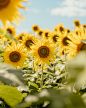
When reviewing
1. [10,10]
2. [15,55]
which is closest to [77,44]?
[10,10]

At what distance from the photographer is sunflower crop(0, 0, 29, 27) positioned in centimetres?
110

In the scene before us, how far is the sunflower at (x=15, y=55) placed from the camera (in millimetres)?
3488

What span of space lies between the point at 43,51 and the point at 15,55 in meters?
0.65

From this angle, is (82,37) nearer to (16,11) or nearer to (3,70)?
(16,11)

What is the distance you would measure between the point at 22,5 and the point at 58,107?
842 millimetres

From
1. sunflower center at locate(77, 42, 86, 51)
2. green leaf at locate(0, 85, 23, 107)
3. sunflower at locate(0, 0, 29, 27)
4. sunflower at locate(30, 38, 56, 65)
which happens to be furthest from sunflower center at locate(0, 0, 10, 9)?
sunflower at locate(30, 38, 56, 65)

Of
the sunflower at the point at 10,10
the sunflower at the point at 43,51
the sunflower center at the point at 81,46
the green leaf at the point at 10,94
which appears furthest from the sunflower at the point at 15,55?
the green leaf at the point at 10,94

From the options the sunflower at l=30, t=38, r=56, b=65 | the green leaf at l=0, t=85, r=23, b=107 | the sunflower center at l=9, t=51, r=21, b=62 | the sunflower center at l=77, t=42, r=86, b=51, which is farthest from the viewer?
the sunflower center at l=9, t=51, r=21, b=62

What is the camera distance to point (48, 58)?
3.48 metres

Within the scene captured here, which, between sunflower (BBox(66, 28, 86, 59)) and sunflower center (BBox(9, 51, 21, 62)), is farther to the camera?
sunflower center (BBox(9, 51, 21, 62))

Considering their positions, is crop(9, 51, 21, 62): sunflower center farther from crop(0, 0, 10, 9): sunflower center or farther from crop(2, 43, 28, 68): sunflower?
crop(0, 0, 10, 9): sunflower center

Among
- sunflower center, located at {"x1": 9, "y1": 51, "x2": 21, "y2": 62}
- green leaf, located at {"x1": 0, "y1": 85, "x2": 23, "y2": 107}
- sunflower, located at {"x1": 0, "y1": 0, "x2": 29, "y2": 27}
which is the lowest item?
green leaf, located at {"x1": 0, "y1": 85, "x2": 23, "y2": 107}

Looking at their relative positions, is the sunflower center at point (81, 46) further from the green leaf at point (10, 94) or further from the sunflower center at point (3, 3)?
the green leaf at point (10, 94)

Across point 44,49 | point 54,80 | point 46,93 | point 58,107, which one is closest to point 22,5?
point 46,93
